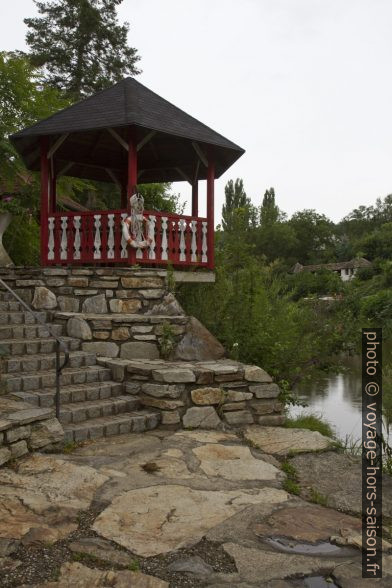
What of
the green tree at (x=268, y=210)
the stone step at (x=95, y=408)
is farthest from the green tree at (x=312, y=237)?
the stone step at (x=95, y=408)

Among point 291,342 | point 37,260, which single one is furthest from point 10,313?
point 37,260

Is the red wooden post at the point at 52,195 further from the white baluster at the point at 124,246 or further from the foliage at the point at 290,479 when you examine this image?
the foliage at the point at 290,479

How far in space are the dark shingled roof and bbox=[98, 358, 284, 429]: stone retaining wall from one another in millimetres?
3511

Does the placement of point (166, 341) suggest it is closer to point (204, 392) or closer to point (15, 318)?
point (204, 392)

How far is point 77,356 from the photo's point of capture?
5.35 meters

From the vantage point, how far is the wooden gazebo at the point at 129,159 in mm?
7051

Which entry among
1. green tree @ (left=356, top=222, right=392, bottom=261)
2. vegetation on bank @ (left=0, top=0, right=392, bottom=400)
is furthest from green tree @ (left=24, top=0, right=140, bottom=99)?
green tree @ (left=356, top=222, right=392, bottom=261)

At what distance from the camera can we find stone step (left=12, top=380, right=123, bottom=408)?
434 centimetres

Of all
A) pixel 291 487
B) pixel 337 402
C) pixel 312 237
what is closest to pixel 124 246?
pixel 291 487

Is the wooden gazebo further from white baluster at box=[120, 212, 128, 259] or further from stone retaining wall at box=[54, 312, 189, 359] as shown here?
stone retaining wall at box=[54, 312, 189, 359]

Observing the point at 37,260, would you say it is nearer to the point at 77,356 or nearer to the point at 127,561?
the point at 77,356

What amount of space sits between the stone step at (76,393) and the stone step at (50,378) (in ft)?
0.24

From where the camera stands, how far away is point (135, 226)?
6.95 meters

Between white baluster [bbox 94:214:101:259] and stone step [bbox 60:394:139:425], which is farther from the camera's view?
white baluster [bbox 94:214:101:259]
